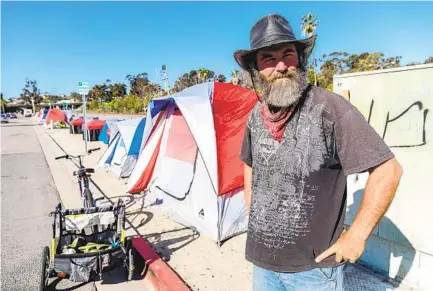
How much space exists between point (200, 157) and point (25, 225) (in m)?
3.26

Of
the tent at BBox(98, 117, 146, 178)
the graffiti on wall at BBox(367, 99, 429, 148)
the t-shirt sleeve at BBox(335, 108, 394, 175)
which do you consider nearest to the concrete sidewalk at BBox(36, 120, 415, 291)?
the graffiti on wall at BBox(367, 99, 429, 148)

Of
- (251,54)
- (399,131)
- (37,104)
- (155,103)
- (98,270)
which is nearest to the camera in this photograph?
(251,54)

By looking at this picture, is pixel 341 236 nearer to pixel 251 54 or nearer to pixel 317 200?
pixel 317 200

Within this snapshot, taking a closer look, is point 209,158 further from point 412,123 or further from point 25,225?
point 25,225

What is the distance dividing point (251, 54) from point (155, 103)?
4560mm

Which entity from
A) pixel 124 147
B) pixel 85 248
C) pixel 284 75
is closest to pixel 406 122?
pixel 284 75

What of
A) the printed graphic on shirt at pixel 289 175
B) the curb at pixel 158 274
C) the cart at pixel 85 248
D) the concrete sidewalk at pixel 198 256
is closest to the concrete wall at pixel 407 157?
the concrete sidewalk at pixel 198 256

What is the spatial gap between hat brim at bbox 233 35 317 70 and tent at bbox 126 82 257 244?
2.74 meters

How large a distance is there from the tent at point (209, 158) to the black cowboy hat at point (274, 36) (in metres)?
2.93

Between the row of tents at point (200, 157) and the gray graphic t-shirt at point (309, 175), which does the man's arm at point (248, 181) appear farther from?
the row of tents at point (200, 157)

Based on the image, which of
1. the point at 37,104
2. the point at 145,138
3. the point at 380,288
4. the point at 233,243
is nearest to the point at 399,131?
the point at 380,288

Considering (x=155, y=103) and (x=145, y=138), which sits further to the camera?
(x=145, y=138)

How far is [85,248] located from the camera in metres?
3.52

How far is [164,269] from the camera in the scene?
3.59 meters
